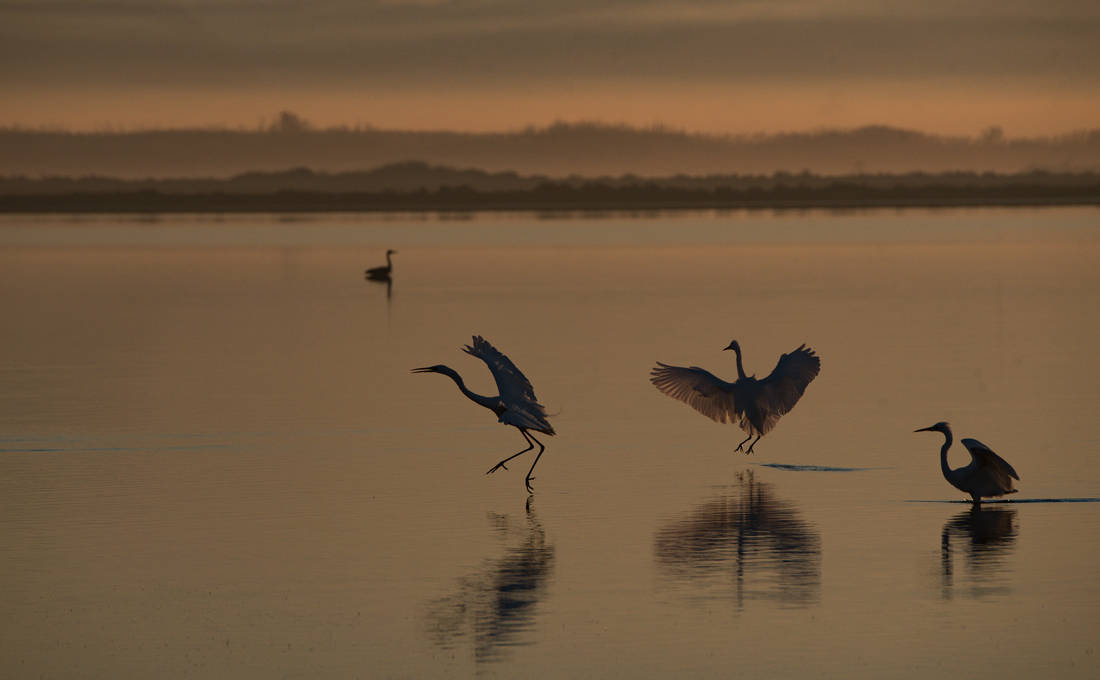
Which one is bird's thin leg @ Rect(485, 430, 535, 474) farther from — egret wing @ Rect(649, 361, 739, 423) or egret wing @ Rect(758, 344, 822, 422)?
egret wing @ Rect(758, 344, 822, 422)

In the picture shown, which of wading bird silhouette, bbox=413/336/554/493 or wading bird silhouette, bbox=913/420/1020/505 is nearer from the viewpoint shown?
wading bird silhouette, bbox=913/420/1020/505

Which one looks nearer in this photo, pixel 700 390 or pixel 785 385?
pixel 785 385

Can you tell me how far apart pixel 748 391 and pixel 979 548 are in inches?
262

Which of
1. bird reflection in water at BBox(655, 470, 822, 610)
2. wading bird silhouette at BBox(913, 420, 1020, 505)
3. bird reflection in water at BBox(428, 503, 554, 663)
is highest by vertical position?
wading bird silhouette at BBox(913, 420, 1020, 505)

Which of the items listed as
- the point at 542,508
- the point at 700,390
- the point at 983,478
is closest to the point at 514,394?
the point at 542,508

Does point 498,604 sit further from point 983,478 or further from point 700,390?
point 700,390

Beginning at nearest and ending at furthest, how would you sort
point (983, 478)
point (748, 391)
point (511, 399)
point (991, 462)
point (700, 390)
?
point (991, 462)
point (983, 478)
point (511, 399)
point (748, 391)
point (700, 390)

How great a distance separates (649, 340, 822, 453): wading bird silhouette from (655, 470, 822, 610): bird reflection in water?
11.7ft

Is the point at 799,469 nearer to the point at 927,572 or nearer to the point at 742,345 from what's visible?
the point at 927,572

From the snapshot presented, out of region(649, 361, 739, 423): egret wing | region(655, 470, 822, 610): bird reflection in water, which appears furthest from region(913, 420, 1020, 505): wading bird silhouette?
region(649, 361, 739, 423): egret wing

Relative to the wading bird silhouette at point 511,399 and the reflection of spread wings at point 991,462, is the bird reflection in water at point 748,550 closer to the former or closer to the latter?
the reflection of spread wings at point 991,462

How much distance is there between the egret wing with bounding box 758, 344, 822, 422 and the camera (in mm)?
Answer: 22891

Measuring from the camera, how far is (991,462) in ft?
60.2

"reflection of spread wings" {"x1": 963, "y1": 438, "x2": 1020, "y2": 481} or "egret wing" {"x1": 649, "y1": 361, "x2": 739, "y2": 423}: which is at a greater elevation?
"egret wing" {"x1": 649, "y1": 361, "x2": 739, "y2": 423}
